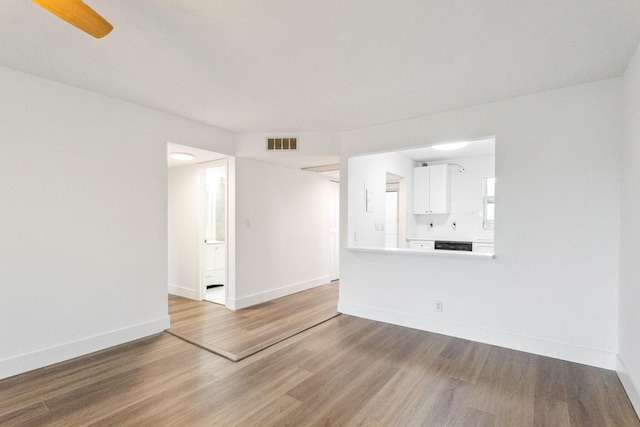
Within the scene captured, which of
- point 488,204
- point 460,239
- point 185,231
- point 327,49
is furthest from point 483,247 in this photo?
point 185,231

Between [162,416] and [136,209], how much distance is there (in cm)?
221

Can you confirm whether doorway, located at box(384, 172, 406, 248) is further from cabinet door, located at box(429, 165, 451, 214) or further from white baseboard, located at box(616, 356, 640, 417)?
white baseboard, located at box(616, 356, 640, 417)

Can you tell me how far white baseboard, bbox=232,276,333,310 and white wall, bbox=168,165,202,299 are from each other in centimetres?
97

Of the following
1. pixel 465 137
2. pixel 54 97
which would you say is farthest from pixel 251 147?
pixel 465 137

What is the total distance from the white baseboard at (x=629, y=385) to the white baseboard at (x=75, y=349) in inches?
169

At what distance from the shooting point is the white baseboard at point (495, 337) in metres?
2.76

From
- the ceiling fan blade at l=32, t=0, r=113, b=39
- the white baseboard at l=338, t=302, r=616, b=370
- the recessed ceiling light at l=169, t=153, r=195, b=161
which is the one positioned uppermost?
the ceiling fan blade at l=32, t=0, r=113, b=39

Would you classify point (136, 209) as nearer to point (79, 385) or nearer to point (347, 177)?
point (79, 385)

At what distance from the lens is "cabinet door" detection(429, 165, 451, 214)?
19.8 feet

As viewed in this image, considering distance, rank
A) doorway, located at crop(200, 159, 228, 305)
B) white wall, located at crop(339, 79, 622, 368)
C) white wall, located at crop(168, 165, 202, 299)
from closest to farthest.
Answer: white wall, located at crop(339, 79, 622, 368)
white wall, located at crop(168, 165, 202, 299)
doorway, located at crop(200, 159, 228, 305)

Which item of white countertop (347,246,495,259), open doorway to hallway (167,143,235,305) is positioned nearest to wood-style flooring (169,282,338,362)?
open doorway to hallway (167,143,235,305)

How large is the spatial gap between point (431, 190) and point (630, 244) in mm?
3906

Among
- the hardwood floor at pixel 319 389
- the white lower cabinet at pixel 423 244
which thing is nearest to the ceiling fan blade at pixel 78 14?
the hardwood floor at pixel 319 389

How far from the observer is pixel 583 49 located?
88.6 inches
